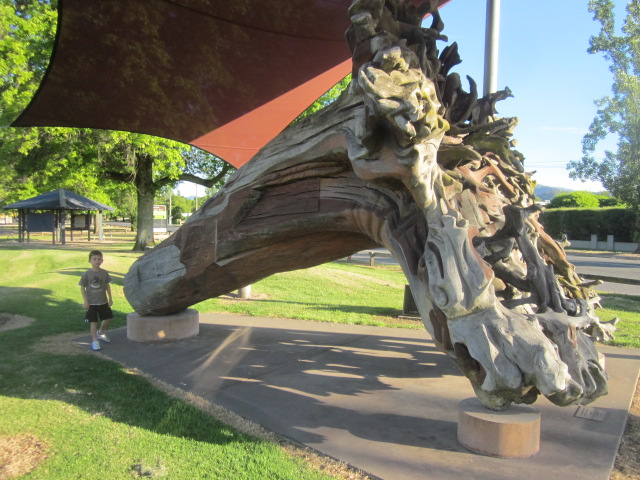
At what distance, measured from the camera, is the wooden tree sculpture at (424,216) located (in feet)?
9.30

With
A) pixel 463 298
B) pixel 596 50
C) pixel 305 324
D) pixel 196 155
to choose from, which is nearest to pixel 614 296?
pixel 305 324

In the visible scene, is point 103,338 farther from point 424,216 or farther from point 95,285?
point 424,216

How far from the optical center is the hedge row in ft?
103

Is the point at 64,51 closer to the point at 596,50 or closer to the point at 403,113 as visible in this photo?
the point at 403,113

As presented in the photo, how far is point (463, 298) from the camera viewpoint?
9.46ft

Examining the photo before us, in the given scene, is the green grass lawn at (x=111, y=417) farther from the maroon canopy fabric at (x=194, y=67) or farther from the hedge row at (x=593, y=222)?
the hedge row at (x=593, y=222)

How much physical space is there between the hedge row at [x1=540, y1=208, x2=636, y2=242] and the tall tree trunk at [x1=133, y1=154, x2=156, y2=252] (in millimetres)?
23460

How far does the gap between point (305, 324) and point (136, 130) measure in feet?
13.0

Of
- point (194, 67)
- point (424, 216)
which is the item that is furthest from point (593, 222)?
point (424, 216)

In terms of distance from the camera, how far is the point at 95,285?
6.02 meters

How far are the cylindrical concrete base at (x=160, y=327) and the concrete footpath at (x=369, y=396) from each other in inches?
5.9

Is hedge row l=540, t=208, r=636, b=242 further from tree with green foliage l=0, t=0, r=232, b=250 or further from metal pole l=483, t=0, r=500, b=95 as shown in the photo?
metal pole l=483, t=0, r=500, b=95

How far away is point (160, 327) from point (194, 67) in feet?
11.9

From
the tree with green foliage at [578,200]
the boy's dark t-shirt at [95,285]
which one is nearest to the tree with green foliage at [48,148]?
the boy's dark t-shirt at [95,285]
